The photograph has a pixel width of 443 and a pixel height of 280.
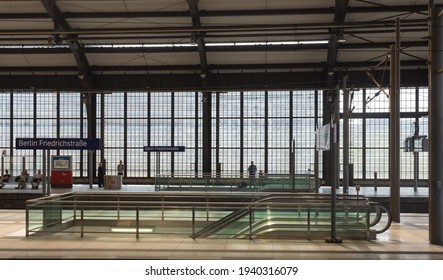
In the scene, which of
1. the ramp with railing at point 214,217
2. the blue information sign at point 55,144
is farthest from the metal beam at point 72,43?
the ramp with railing at point 214,217

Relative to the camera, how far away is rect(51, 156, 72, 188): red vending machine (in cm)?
2797

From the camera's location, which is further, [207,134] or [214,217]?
[207,134]

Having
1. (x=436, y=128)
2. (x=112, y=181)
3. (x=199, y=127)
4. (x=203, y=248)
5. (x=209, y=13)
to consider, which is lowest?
(x=203, y=248)

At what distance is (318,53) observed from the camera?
30.3m

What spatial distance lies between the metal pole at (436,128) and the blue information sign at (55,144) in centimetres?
1079

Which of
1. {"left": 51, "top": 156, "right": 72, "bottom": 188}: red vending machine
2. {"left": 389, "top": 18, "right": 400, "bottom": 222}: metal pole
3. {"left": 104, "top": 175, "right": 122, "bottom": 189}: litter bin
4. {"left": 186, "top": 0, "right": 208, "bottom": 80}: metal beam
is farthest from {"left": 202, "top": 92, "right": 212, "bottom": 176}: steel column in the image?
{"left": 389, "top": 18, "right": 400, "bottom": 222}: metal pole

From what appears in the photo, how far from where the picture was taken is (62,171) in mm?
28000

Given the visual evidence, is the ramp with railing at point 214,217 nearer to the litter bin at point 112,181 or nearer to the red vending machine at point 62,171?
the red vending machine at point 62,171

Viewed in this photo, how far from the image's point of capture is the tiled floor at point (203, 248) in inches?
390

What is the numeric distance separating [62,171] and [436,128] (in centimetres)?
2199

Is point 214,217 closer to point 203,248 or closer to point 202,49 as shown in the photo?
point 203,248

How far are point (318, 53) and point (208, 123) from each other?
8.79 metres

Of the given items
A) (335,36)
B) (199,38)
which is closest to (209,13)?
(199,38)

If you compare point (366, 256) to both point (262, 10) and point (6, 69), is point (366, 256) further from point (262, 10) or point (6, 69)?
point (6, 69)
